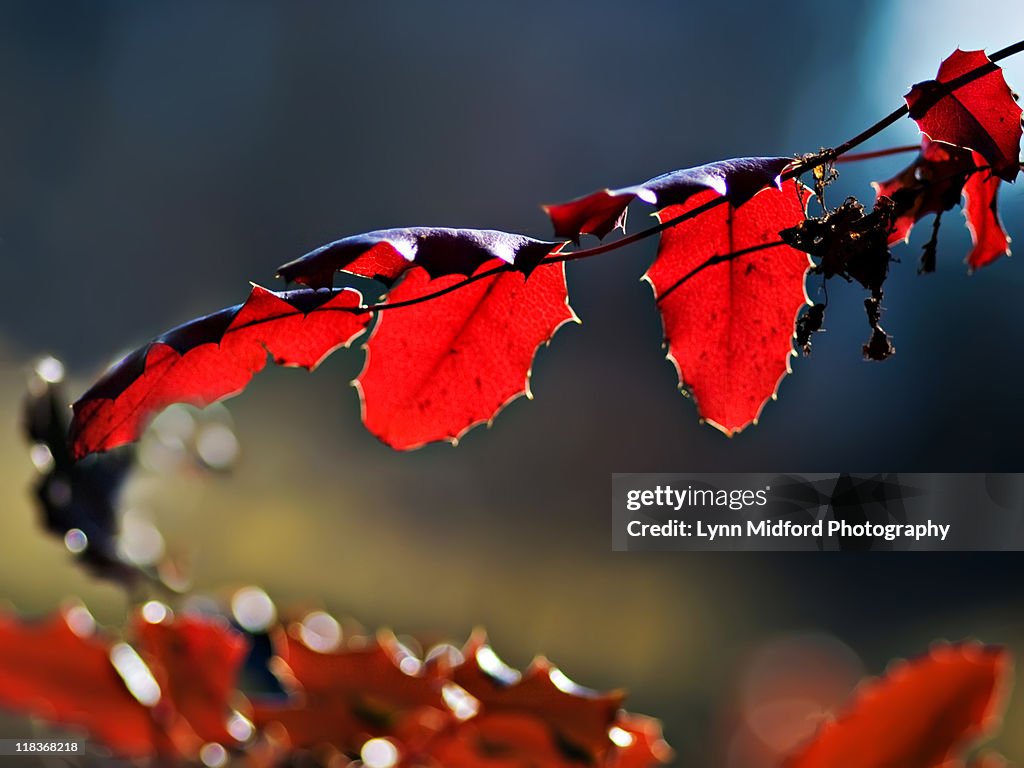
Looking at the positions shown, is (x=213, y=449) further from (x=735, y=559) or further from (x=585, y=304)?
(x=735, y=559)

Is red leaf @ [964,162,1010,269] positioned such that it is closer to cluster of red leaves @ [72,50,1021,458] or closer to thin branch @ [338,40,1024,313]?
cluster of red leaves @ [72,50,1021,458]

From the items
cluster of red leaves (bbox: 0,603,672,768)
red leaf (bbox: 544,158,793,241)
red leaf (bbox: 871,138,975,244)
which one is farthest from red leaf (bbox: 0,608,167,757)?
red leaf (bbox: 871,138,975,244)

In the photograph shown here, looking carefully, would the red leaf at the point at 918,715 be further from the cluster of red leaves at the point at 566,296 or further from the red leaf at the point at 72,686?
the red leaf at the point at 72,686

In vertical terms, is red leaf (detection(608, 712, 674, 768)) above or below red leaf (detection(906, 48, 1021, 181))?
below

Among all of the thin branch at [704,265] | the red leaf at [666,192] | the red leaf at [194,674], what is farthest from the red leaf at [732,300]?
the red leaf at [194,674]

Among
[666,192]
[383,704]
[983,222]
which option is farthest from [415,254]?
[983,222]

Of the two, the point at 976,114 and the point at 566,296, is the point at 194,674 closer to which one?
the point at 566,296

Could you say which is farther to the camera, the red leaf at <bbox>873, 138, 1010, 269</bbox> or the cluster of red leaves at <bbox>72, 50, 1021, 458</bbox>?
the red leaf at <bbox>873, 138, 1010, 269</bbox>
